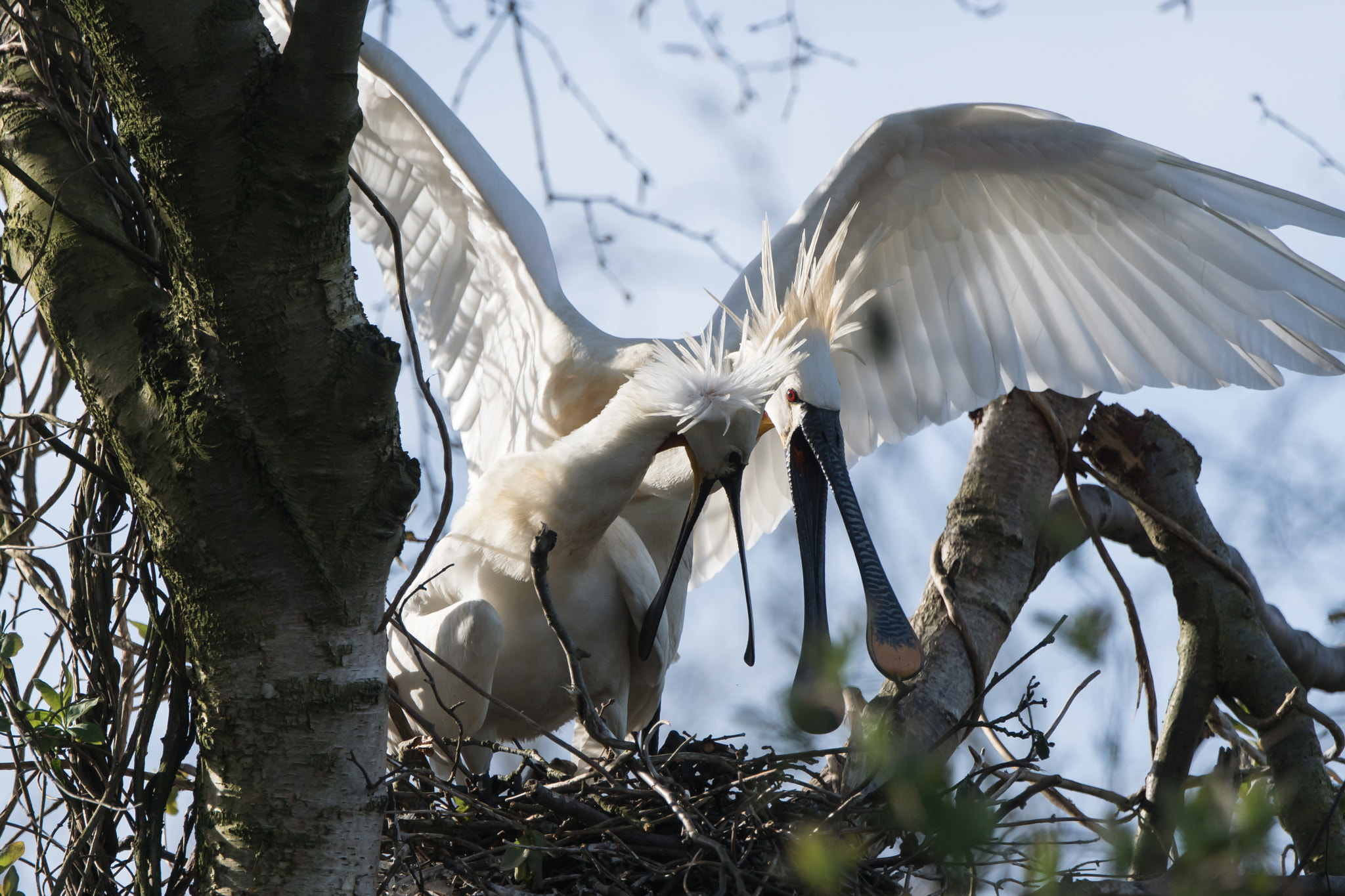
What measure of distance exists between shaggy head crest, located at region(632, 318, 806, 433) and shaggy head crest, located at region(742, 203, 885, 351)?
216 mm

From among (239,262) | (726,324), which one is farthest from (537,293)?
(239,262)

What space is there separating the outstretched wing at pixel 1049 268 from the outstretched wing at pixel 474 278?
71 cm

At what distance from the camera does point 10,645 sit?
2832 millimetres

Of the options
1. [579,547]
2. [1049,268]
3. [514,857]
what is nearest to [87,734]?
[514,857]

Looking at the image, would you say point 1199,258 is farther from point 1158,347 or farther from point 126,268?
point 126,268

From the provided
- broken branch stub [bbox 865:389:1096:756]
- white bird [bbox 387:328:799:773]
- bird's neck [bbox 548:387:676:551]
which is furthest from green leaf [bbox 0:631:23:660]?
broken branch stub [bbox 865:389:1096:756]

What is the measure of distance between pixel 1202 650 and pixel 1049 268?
1.69 m

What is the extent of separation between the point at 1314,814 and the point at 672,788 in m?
1.72

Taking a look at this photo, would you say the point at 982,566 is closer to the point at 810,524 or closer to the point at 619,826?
the point at 810,524

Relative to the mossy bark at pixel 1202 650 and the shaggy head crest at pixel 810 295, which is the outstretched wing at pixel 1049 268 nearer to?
the shaggy head crest at pixel 810 295

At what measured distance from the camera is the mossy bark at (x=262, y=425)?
75.7 inches

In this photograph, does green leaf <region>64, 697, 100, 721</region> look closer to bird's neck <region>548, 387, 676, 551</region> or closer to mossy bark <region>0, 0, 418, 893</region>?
mossy bark <region>0, 0, 418, 893</region>

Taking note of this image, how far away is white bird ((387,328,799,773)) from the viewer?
12.4 feet

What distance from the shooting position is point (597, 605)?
395cm
